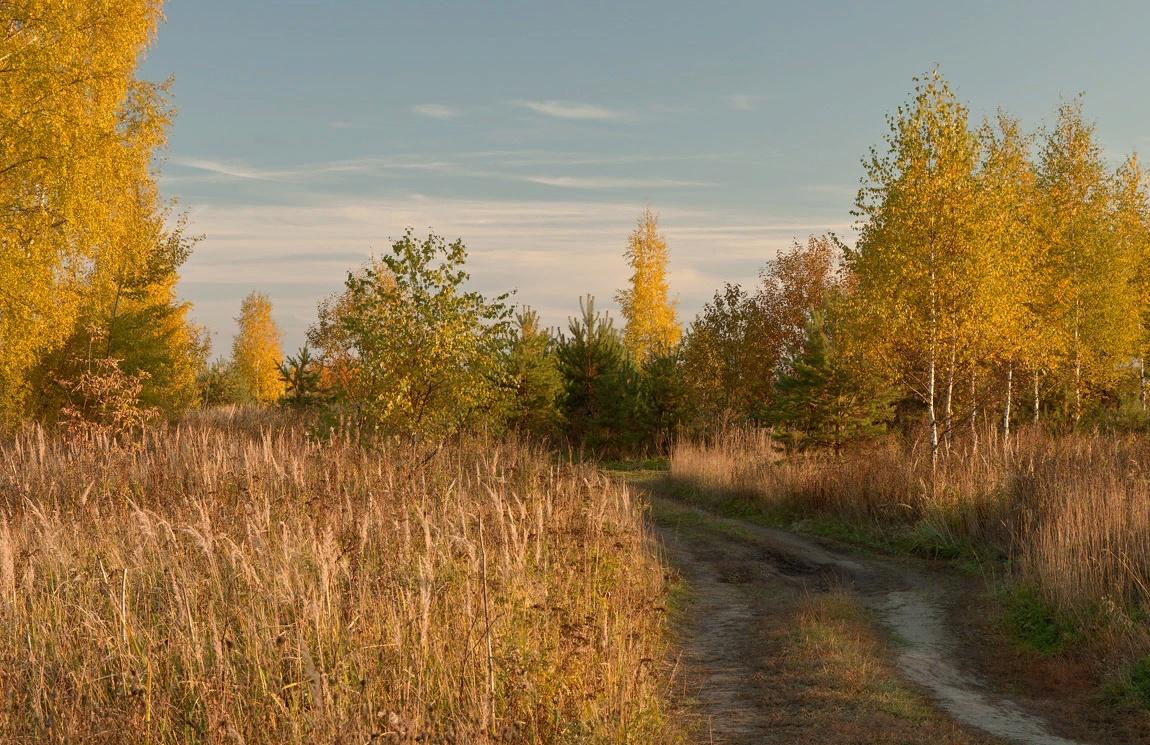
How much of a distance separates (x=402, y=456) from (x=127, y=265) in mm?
14626

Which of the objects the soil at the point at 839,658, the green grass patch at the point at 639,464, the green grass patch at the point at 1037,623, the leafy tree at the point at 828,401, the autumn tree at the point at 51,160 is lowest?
the soil at the point at 839,658

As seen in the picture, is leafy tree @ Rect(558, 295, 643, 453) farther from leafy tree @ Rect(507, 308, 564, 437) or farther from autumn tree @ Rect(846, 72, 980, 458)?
autumn tree @ Rect(846, 72, 980, 458)

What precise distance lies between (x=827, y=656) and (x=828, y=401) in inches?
545

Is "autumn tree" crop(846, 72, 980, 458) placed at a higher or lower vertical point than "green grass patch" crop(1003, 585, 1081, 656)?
higher

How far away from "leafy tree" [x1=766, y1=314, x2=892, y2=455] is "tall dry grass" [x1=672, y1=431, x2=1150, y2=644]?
28.2 inches

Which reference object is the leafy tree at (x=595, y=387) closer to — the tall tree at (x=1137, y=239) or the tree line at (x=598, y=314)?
the tree line at (x=598, y=314)

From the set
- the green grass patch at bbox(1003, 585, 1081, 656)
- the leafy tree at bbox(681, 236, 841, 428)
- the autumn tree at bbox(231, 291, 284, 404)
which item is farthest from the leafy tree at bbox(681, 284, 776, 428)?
the autumn tree at bbox(231, 291, 284, 404)

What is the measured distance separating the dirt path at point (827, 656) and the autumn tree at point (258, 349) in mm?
43408

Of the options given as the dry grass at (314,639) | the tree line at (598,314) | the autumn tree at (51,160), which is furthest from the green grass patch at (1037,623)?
the autumn tree at (51,160)

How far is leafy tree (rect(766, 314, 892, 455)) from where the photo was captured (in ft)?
71.6

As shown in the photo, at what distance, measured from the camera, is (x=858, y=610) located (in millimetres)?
10898

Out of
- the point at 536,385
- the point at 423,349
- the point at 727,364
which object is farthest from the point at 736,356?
the point at 423,349

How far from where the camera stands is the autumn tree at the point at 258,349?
53812 mm

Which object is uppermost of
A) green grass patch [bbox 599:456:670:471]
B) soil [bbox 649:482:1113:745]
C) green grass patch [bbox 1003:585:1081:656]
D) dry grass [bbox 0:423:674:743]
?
dry grass [bbox 0:423:674:743]
